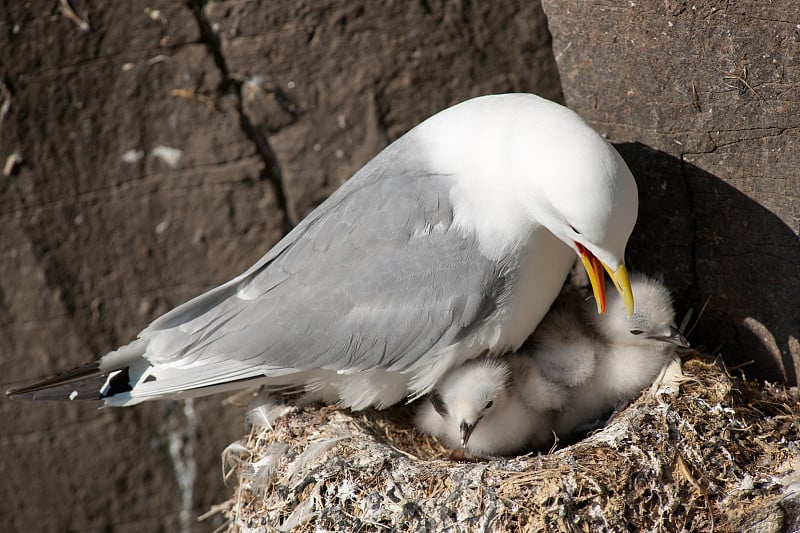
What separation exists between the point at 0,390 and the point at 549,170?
2.15 m

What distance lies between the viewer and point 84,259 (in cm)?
283

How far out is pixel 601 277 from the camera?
2.03 meters

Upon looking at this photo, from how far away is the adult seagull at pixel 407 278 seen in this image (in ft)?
6.63

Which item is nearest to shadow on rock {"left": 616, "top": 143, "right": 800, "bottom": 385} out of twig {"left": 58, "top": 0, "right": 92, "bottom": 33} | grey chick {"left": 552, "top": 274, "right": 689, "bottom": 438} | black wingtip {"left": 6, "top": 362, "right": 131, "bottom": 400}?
grey chick {"left": 552, "top": 274, "right": 689, "bottom": 438}

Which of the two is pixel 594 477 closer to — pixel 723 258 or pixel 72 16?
pixel 723 258

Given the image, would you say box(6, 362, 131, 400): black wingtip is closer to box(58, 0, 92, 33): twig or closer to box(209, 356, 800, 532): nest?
box(209, 356, 800, 532): nest

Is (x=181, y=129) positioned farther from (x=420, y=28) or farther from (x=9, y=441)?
(x=9, y=441)

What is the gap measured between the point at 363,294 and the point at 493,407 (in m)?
0.47

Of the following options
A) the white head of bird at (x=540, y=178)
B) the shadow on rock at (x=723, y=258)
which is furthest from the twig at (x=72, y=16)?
the shadow on rock at (x=723, y=258)

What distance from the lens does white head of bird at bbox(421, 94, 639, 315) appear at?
1.82 m

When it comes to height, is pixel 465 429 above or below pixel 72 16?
below

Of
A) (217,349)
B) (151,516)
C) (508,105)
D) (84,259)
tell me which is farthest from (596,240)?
(151,516)

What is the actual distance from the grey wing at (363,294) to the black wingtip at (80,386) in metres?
0.12

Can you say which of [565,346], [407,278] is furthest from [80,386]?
[565,346]
